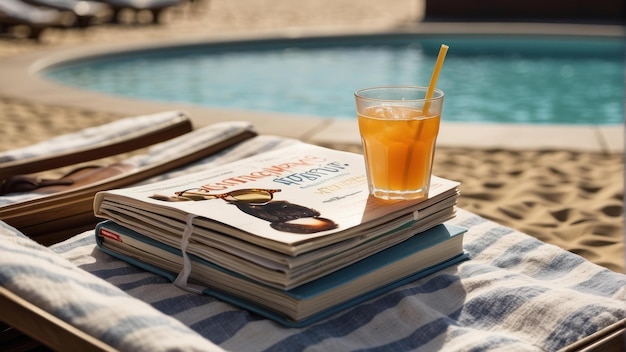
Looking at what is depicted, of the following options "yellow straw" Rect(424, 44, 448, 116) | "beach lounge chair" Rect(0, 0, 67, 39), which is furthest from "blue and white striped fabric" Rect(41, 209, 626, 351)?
"beach lounge chair" Rect(0, 0, 67, 39)

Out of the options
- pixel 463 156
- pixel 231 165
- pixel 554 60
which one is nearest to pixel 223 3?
pixel 554 60

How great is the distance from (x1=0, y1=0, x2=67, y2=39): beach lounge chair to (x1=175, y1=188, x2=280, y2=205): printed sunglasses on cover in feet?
33.3

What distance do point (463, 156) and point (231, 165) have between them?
2686 mm

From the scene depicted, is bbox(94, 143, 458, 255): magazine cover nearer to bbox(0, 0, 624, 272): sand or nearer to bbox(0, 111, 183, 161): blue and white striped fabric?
bbox(0, 111, 183, 161): blue and white striped fabric

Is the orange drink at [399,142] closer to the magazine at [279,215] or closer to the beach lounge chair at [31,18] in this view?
the magazine at [279,215]

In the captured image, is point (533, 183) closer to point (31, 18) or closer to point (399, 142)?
point (399, 142)

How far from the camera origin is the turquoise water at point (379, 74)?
834 centimetres

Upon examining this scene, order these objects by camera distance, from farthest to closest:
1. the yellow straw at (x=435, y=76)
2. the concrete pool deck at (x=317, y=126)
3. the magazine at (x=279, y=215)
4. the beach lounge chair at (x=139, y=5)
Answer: the beach lounge chair at (x=139, y=5)
the concrete pool deck at (x=317, y=126)
the yellow straw at (x=435, y=76)
the magazine at (x=279, y=215)

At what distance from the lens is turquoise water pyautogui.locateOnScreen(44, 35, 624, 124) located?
834 cm

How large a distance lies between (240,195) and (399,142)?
0.33 meters

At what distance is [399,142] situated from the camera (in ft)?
5.27

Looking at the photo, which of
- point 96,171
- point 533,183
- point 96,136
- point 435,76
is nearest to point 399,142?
point 435,76

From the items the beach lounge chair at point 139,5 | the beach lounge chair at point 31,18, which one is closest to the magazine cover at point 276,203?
the beach lounge chair at point 31,18

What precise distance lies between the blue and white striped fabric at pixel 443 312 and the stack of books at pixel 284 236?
0.09 ft
